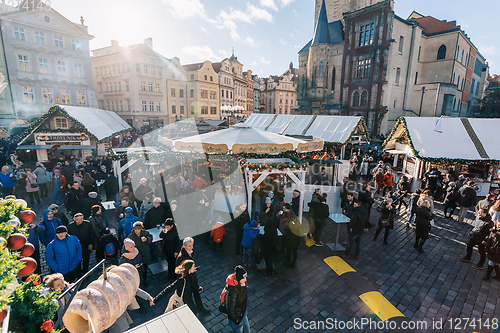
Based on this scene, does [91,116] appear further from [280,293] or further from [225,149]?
[280,293]

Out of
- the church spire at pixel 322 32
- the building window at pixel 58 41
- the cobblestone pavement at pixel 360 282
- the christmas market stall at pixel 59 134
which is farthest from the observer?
the church spire at pixel 322 32

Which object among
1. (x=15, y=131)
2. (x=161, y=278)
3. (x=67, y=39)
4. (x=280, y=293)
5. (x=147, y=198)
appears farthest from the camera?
(x=67, y=39)

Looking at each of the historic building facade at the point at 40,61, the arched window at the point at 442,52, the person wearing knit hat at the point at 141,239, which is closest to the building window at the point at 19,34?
the historic building facade at the point at 40,61

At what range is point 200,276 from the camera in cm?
625

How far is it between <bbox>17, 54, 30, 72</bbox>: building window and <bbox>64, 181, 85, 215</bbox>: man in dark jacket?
1131 inches

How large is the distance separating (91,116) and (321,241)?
59.2 feet

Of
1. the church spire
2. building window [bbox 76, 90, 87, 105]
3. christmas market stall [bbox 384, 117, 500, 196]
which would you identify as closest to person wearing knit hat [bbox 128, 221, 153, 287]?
christmas market stall [bbox 384, 117, 500, 196]

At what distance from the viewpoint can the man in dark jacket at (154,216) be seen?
6.69 metres

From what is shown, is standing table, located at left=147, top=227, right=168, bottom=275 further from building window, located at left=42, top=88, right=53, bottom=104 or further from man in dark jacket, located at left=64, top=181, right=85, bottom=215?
building window, located at left=42, top=88, right=53, bottom=104

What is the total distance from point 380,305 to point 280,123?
19.3 metres

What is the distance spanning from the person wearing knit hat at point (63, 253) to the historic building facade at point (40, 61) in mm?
29952

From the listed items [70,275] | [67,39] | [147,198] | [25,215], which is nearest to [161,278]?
[70,275]

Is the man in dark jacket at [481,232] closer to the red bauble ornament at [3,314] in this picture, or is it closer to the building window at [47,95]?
the red bauble ornament at [3,314]

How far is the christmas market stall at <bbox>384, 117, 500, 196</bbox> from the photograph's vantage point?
11.9m
